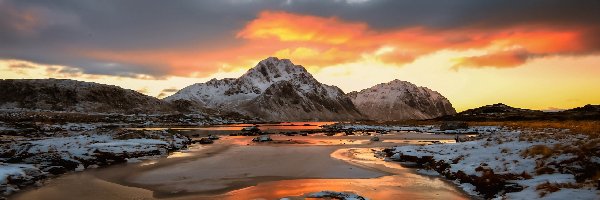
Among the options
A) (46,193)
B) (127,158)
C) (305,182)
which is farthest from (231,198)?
(127,158)

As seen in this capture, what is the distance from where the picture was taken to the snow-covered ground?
15758 mm

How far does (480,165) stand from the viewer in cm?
2316

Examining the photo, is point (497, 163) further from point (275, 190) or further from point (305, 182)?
point (275, 190)

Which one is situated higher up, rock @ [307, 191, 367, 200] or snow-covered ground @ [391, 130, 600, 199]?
snow-covered ground @ [391, 130, 600, 199]

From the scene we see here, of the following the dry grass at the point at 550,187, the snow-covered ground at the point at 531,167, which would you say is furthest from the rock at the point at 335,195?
the dry grass at the point at 550,187

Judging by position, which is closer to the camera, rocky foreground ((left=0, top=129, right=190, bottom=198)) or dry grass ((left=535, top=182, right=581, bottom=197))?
dry grass ((left=535, top=182, right=581, bottom=197))

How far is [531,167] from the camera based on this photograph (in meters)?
20.0

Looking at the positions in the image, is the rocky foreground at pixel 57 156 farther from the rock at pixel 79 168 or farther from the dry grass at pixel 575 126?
the dry grass at pixel 575 126

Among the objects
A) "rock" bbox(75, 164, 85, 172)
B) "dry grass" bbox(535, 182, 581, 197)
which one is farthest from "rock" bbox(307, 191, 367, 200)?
"rock" bbox(75, 164, 85, 172)

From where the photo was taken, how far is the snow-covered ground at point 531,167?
15758 millimetres

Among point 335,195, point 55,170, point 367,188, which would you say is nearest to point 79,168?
point 55,170

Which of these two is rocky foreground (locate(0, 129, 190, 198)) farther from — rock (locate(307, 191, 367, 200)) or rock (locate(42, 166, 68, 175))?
rock (locate(307, 191, 367, 200))

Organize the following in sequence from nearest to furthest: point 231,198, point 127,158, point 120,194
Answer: point 231,198, point 120,194, point 127,158

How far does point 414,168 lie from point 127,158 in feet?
80.6
